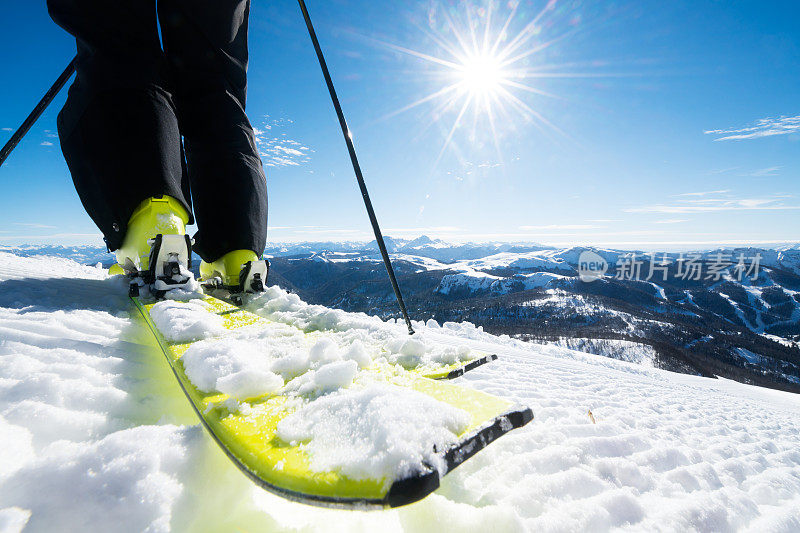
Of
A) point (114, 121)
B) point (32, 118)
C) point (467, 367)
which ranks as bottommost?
point (467, 367)

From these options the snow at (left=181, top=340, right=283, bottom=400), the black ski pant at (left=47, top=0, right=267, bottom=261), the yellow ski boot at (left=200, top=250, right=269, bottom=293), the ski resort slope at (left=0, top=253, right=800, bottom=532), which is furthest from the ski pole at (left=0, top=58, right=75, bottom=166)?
the snow at (left=181, top=340, right=283, bottom=400)

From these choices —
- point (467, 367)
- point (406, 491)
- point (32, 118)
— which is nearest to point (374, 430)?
point (406, 491)

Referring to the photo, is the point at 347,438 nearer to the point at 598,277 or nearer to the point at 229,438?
the point at 229,438

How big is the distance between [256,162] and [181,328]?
7.10ft

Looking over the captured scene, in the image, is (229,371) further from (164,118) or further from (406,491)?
(164,118)

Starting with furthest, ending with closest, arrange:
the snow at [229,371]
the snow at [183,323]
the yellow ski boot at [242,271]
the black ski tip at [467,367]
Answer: the yellow ski boot at [242,271]
the snow at [183,323]
the black ski tip at [467,367]
the snow at [229,371]

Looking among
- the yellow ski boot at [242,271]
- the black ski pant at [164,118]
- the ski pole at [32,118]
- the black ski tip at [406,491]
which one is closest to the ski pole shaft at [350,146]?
the black ski pant at [164,118]

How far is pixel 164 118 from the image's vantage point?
266cm

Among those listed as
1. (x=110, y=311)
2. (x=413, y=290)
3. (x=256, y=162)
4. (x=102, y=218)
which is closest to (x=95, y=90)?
(x=102, y=218)

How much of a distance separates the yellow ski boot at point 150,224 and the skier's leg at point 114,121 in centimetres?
3

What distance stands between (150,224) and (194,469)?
221 cm

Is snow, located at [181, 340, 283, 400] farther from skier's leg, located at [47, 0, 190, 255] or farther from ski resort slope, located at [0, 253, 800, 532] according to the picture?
skier's leg, located at [47, 0, 190, 255]

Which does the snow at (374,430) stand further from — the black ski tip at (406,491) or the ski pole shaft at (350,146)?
the ski pole shaft at (350,146)

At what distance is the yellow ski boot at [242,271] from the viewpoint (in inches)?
123
